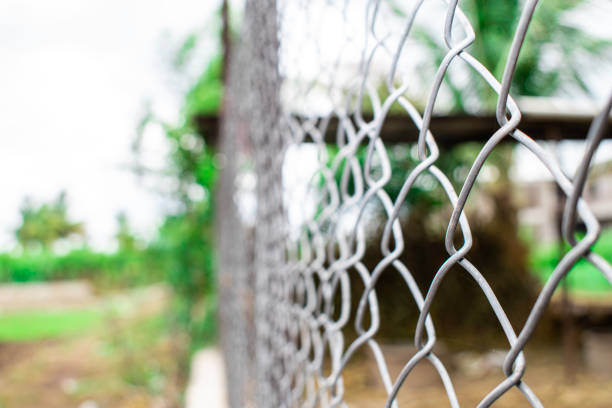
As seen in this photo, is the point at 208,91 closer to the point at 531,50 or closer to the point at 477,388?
the point at 477,388

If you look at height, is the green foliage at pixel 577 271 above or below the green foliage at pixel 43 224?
below

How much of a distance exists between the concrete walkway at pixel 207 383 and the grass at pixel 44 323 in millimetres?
6537

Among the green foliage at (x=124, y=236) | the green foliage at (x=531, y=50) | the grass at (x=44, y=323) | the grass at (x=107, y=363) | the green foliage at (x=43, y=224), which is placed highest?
the green foliage at (x=531, y=50)

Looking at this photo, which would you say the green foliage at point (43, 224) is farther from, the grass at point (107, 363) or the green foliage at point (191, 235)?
the green foliage at point (191, 235)

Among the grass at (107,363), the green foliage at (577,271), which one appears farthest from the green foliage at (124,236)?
the green foliage at (577,271)

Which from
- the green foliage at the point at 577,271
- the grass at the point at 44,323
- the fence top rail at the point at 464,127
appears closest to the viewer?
the fence top rail at the point at 464,127

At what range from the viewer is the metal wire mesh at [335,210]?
0.98 ft

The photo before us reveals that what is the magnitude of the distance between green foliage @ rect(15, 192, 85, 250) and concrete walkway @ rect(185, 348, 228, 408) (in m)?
3.71

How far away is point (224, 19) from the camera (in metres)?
2.40

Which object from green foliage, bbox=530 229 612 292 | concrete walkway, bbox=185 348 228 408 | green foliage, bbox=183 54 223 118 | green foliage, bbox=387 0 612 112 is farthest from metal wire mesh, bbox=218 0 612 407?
green foliage, bbox=387 0 612 112

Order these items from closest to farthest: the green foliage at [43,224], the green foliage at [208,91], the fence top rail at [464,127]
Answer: the fence top rail at [464,127] < the green foliage at [208,91] < the green foliage at [43,224]

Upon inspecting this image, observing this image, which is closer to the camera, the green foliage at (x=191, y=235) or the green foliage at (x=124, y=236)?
the green foliage at (x=124, y=236)

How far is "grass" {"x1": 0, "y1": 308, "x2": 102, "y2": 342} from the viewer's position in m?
9.93

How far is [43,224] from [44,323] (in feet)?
14.4
